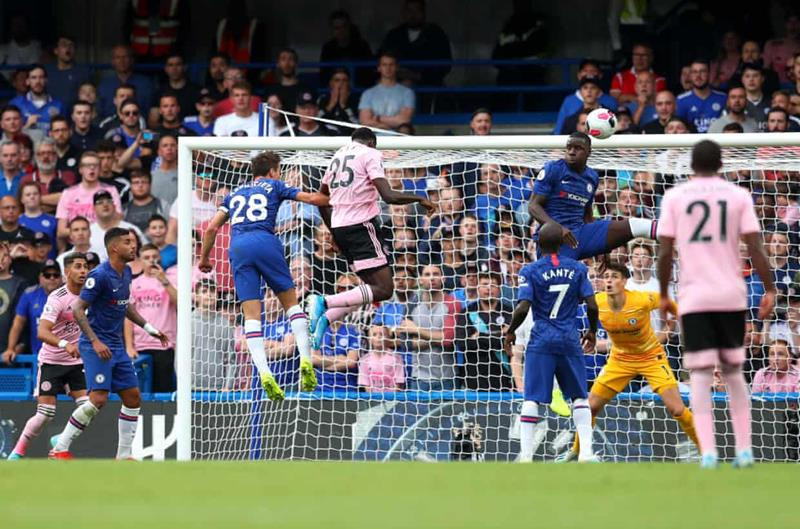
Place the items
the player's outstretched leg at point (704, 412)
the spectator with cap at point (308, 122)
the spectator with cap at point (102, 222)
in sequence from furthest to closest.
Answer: the spectator with cap at point (308, 122) → the spectator with cap at point (102, 222) → the player's outstretched leg at point (704, 412)

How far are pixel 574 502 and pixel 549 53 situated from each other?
13.9 metres

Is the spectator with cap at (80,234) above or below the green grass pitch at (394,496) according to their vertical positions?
above

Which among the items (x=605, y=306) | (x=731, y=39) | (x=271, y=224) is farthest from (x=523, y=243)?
(x=731, y=39)

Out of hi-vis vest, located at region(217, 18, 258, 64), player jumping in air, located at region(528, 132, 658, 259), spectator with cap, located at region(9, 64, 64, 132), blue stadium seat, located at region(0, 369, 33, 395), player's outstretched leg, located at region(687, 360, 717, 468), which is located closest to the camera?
player's outstretched leg, located at region(687, 360, 717, 468)

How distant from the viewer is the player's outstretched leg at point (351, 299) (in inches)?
461

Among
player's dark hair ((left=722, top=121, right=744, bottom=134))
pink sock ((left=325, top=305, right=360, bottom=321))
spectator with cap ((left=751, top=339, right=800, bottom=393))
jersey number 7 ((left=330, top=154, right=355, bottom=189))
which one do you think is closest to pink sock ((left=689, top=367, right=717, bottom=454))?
jersey number 7 ((left=330, top=154, right=355, bottom=189))

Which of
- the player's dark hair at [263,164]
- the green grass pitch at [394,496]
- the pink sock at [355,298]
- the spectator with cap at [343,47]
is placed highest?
the spectator with cap at [343,47]

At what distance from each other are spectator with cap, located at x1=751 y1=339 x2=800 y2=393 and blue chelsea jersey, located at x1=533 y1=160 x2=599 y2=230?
2.88 meters

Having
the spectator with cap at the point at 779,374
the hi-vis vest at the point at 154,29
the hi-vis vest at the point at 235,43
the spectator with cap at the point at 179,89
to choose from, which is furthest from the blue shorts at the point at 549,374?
the hi-vis vest at the point at 154,29

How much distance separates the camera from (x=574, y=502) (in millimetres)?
6520

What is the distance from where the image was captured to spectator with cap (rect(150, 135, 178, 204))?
1652 centimetres

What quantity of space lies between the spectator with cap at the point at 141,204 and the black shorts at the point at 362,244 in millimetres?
4925

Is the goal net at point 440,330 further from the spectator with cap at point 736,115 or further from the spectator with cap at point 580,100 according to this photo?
the spectator with cap at point 580,100

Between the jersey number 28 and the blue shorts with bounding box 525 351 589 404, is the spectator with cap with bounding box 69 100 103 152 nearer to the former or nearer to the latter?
the jersey number 28
